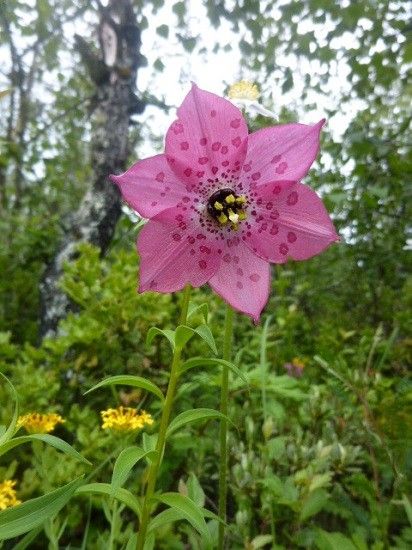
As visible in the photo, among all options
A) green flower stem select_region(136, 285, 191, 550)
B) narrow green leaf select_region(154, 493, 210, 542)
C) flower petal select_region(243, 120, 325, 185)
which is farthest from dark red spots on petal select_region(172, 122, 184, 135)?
narrow green leaf select_region(154, 493, 210, 542)

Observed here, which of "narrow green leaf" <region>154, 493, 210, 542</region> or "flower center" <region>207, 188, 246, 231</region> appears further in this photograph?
"flower center" <region>207, 188, 246, 231</region>

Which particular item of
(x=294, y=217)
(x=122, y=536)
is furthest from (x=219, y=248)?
(x=122, y=536)

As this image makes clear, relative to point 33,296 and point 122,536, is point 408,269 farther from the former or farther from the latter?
point 122,536

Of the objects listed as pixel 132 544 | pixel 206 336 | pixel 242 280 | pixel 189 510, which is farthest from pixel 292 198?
pixel 132 544

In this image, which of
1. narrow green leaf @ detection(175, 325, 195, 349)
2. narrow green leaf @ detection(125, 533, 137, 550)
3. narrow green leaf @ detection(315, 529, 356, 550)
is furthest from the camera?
narrow green leaf @ detection(315, 529, 356, 550)

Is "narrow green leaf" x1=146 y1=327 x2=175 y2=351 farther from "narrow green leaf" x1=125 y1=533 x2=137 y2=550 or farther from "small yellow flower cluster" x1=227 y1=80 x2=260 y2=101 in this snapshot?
"small yellow flower cluster" x1=227 y1=80 x2=260 y2=101

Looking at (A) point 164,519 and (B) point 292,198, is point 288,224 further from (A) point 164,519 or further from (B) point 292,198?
(A) point 164,519
